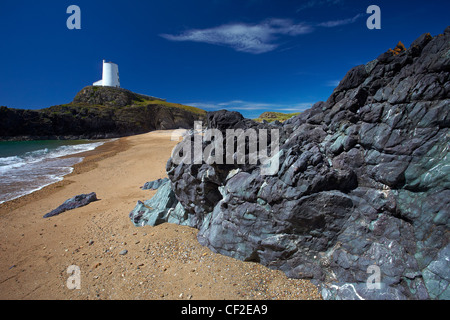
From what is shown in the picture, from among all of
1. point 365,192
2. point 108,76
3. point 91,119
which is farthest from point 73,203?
point 108,76

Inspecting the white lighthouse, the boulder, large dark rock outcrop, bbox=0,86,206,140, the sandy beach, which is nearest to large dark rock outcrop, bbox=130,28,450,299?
the sandy beach

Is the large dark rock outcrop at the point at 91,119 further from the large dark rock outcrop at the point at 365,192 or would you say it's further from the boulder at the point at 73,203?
the large dark rock outcrop at the point at 365,192

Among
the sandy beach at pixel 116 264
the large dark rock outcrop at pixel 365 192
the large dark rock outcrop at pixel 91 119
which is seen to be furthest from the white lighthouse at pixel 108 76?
the large dark rock outcrop at pixel 365 192

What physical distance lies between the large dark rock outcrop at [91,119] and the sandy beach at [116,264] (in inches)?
2566

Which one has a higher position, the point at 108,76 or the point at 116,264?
the point at 108,76

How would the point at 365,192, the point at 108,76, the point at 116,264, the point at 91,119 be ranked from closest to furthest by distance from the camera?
the point at 365,192, the point at 116,264, the point at 91,119, the point at 108,76

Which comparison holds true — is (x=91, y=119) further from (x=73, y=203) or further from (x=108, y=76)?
(x=73, y=203)

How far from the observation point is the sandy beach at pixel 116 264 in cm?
581

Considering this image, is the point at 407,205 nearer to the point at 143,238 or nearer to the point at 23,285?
the point at 143,238

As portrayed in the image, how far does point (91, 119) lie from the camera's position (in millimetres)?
67438

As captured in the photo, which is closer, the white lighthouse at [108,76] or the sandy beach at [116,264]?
the sandy beach at [116,264]

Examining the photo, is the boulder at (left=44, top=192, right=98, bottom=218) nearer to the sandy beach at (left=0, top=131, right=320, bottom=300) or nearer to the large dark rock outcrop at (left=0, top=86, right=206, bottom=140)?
the sandy beach at (left=0, top=131, right=320, bottom=300)

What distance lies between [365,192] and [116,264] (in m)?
8.33
